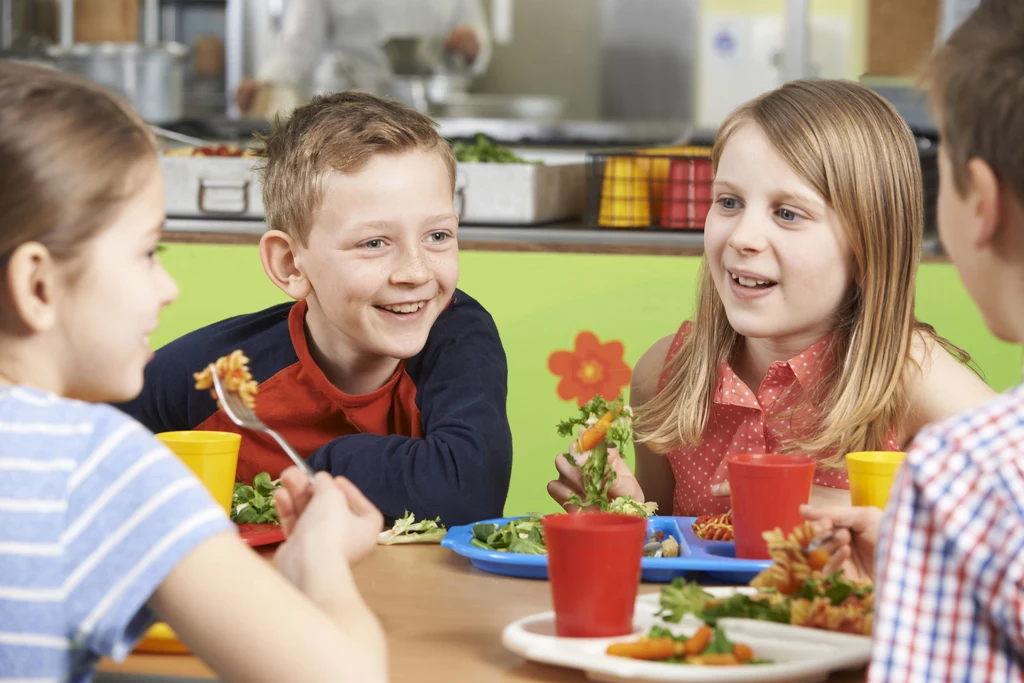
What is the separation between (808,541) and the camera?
2.98ft

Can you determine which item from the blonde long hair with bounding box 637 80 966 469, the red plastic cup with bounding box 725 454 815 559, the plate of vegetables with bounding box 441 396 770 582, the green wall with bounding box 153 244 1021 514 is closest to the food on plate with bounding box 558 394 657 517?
the plate of vegetables with bounding box 441 396 770 582

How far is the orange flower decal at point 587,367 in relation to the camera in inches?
93.3

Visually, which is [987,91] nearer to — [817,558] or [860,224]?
[817,558]

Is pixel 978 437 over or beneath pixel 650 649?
over

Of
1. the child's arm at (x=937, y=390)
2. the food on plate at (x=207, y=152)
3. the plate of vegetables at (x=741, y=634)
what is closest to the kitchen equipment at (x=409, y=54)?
the food on plate at (x=207, y=152)

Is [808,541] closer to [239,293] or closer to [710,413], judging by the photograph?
[710,413]

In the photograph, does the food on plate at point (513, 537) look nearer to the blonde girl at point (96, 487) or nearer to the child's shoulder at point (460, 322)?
the blonde girl at point (96, 487)

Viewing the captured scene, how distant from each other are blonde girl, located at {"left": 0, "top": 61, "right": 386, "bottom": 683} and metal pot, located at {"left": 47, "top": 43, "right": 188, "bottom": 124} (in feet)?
9.02

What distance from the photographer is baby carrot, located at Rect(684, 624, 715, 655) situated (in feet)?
2.67

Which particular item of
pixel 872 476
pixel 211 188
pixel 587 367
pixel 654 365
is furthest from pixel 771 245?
pixel 211 188

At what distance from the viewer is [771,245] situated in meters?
1.43

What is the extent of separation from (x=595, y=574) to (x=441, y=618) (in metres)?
0.15

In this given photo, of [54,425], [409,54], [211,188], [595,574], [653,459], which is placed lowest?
[653,459]

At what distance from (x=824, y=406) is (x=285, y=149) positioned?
0.69 meters
